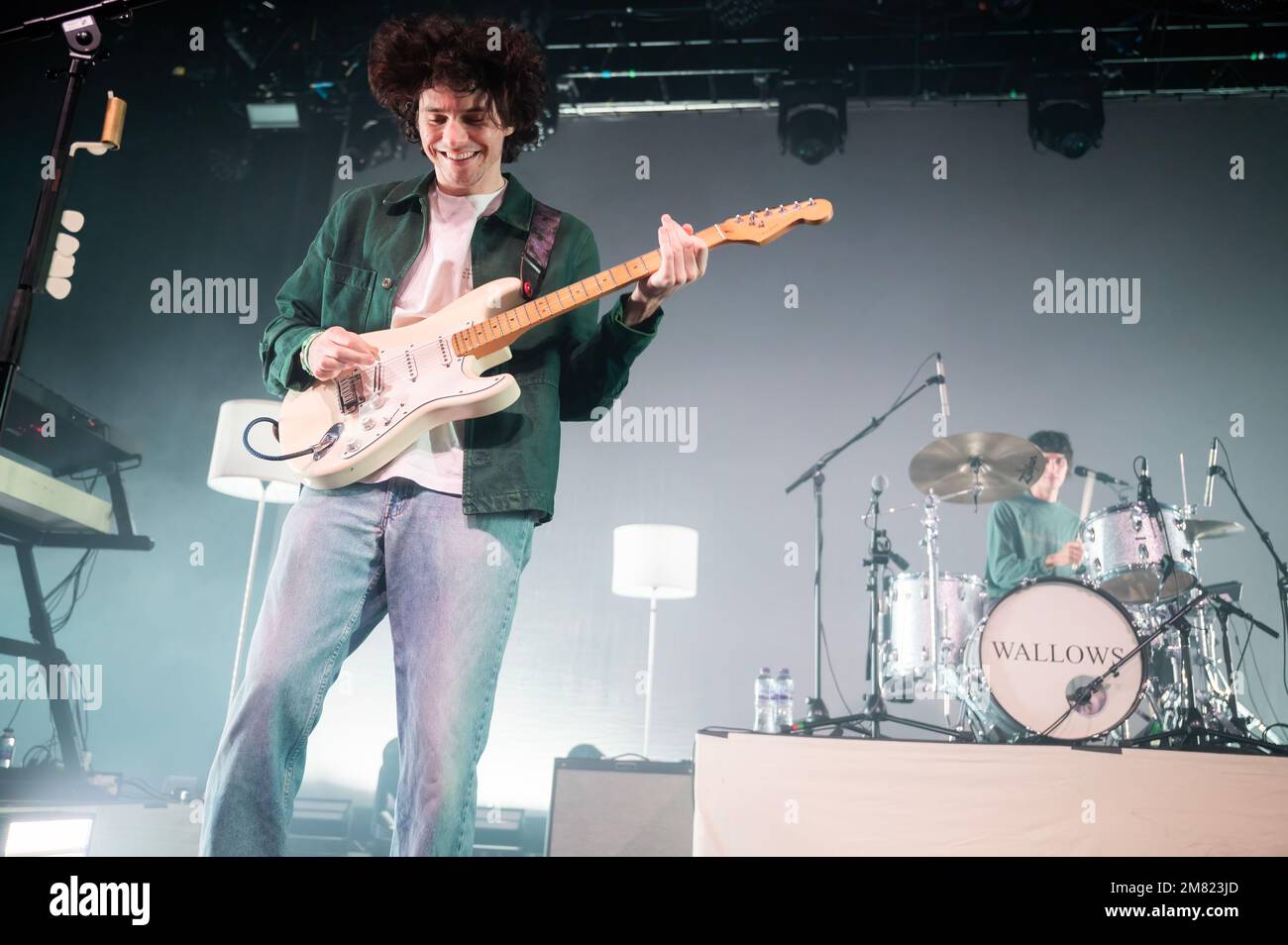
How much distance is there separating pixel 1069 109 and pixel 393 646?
5.34 m

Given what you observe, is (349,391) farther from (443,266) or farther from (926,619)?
(926,619)

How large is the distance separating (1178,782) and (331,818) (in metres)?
4.01

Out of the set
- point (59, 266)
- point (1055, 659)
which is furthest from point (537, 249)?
point (1055, 659)

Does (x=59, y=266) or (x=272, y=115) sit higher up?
(x=272, y=115)

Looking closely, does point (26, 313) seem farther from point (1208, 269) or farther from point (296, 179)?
point (1208, 269)

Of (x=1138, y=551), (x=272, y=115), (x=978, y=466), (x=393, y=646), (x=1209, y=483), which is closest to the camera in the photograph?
(x=393, y=646)

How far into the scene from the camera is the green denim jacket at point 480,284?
5.91ft

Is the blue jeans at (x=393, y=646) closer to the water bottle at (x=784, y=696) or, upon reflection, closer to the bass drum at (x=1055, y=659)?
the bass drum at (x=1055, y=659)

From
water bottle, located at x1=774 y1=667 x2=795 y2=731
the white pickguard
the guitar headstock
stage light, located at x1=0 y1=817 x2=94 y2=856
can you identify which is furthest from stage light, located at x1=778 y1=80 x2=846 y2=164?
stage light, located at x1=0 y1=817 x2=94 y2=856

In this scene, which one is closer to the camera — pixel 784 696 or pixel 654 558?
pixel 654 558

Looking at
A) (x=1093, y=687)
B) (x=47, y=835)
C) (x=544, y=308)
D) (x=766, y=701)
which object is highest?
(x=544, y=308)

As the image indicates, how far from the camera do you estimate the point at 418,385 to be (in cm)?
173

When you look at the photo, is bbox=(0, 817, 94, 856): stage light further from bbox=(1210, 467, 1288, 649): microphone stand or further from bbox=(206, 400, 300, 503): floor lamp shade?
bbox=(1210, 467, 1288, 649): microphone stand

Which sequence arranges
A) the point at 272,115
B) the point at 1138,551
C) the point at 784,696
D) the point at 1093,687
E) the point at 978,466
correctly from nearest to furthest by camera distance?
the point at 1093,687 < the point at 1138,551 < the point at 978,466 < the point at 784,696 < the point at 272,115
